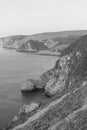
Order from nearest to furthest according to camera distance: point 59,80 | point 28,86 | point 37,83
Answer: point 59,80, point 28,86, point 37,83

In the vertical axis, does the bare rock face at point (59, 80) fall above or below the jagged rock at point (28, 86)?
above

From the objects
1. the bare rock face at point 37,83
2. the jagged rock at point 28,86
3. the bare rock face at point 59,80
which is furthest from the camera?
the bare rock face at point 37,83

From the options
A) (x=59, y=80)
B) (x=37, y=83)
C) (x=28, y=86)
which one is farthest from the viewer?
(x=37, y=83)

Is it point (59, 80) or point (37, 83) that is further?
point (37, 83)

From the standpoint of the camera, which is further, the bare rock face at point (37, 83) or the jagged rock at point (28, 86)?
the bare rock face at point (37, 83)

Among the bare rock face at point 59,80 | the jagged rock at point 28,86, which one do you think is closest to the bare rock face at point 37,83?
the jagged rock at point 28,86

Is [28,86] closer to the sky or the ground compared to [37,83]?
closer to the ground

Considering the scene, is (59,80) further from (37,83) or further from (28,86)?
(28,86)

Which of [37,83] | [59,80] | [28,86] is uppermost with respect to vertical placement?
[59,80]

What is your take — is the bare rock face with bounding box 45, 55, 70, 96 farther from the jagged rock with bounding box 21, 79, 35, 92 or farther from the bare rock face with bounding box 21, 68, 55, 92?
the jagged rock with bounding box 21, 79, 35, 92

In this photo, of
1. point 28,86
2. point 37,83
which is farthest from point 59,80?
point 28,86

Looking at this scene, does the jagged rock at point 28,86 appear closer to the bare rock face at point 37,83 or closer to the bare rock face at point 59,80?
the bare rock face at point 37,83

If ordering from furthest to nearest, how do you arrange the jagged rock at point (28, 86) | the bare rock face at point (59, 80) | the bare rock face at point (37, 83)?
the bare rock face at point (37, 83) < the jagged rock at point (28, 86) < the bare rock face at point (59, 80)
